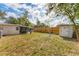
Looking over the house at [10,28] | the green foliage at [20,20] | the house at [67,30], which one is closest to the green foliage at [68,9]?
the house at [67,30]

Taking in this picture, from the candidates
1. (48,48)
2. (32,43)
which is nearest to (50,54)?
(48,48)

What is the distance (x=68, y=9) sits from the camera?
2.69 metres

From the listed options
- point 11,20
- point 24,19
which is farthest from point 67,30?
point 11,20

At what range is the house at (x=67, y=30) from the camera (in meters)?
2.69

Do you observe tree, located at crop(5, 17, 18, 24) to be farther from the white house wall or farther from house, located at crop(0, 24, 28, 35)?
the white house wall

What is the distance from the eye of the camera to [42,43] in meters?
2.70

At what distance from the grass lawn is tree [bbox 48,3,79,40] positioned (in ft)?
0.83

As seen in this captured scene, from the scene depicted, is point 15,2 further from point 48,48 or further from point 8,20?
point 48,48

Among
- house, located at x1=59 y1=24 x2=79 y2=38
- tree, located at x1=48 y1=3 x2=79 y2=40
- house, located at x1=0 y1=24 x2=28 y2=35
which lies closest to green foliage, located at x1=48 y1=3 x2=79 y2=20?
tree, located at x1=48 y1=3 x2=79 y2=40

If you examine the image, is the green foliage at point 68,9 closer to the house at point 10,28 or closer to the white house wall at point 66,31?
the white house wall at point 66,31

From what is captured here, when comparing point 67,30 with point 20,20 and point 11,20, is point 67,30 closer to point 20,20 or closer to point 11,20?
point 20,20

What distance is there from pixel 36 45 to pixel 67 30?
452 millimetres

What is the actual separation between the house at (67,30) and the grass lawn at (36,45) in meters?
0.07

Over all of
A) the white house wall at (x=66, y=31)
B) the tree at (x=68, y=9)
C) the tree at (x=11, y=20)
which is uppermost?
the tree at (x=68, y=9)
